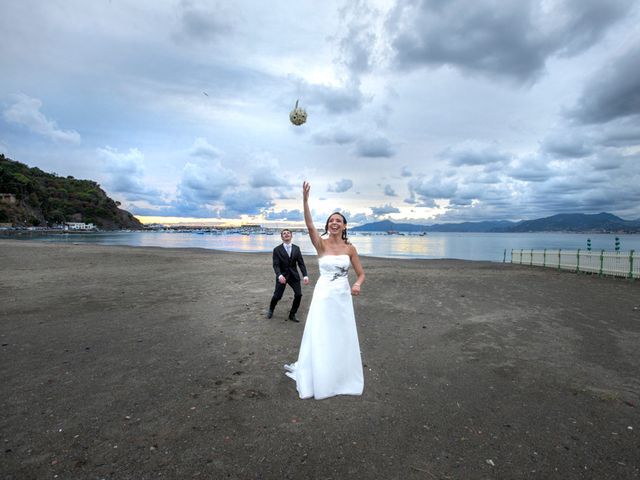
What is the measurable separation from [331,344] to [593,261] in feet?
66.4

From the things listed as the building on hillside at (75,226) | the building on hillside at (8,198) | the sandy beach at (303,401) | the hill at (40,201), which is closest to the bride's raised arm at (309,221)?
the sandy beach at (303,401)

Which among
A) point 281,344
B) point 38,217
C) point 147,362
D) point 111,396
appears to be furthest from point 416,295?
point 38,217

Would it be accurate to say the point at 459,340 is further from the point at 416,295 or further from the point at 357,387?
the point at 416,295

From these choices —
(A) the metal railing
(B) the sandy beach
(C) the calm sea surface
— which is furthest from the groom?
(C) the calm sea surface

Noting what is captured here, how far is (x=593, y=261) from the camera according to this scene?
62.1ft

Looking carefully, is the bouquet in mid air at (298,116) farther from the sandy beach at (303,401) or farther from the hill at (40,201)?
the hill at (40,201)

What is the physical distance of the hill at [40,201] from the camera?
12838cm

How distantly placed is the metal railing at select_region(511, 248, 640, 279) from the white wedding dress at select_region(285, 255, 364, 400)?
18013 mm

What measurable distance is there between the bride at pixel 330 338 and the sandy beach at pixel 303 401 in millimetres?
229

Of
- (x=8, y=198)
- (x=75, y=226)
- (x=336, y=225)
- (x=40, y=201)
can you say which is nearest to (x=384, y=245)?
(x=336, y=225)

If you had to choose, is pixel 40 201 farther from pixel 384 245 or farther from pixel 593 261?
pixel 593 261

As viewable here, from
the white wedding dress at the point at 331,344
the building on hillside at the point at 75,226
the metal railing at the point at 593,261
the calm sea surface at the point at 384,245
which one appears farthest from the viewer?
the building on hillside at the point at 75,226

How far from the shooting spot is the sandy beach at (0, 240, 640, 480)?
338cm

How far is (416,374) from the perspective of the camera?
5.57 metres
